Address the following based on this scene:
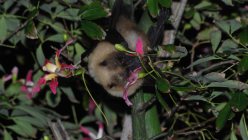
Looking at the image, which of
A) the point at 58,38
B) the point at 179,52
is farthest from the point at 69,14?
the point at 179,52

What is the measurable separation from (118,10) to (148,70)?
1.27 ft

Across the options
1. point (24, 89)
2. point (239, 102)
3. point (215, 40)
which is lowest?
point (24, 89)

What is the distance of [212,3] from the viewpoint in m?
2.03

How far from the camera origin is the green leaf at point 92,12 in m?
1.54

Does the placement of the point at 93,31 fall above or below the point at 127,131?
above

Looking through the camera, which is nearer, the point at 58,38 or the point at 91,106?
the point at 58,38

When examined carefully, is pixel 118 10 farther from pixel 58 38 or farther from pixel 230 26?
pixel 230 26

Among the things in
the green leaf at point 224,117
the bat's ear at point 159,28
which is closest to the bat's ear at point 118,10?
the bat's ear at point 159,28

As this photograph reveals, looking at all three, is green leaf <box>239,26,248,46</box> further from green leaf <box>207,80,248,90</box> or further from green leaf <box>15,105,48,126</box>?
green leaf <box>15,105,48,126</box>

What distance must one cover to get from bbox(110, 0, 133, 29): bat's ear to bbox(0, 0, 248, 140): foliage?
0.03 meters

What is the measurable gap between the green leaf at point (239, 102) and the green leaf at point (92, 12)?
18.2 inches

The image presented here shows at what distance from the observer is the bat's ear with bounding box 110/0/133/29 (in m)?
1.75

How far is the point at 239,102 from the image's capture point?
143 centimetres

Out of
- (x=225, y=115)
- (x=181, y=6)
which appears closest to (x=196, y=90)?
(x=225, y=115)
